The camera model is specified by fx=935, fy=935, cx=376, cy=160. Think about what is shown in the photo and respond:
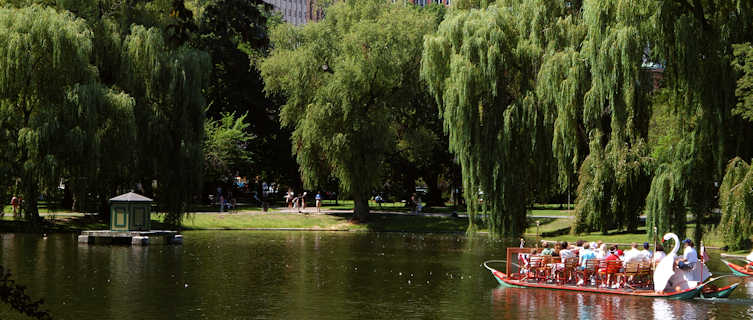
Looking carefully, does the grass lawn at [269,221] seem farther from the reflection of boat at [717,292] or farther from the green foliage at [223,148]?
the reflection of boat at [717,292]

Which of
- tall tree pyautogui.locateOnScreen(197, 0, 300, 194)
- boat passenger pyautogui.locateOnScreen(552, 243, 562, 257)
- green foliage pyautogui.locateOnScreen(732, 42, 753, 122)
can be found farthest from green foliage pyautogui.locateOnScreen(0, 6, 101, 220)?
green foliage pyautogui.locateOnScreen(732, 42, 753, 122)

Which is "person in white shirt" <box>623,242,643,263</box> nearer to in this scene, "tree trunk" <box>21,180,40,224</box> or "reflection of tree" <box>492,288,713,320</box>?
"reflection of tree" <box>492,288,713,320</box>

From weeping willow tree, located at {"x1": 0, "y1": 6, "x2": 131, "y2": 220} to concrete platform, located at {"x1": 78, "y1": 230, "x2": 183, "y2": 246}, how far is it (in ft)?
9.18

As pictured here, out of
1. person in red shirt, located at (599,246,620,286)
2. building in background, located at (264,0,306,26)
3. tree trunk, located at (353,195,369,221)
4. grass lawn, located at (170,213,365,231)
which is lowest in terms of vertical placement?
person in red shirt, located at (599,246,620,286)

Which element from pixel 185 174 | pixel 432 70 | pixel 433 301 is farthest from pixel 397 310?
pixel 185 174

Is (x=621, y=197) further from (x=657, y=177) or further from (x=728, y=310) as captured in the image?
(x=728, y=310)

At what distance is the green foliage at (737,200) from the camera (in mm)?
28016

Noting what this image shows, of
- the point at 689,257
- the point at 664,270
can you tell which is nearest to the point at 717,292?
the point at 689,257

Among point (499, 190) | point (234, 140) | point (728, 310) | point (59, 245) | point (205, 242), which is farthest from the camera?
point (234, 140)

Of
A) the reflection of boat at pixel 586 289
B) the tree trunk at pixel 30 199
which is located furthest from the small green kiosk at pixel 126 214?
the reflection of boat at pixel 586 289

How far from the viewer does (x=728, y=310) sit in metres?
22.6

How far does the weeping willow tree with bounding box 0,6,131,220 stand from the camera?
138 ft

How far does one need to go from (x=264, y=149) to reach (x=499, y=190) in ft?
136

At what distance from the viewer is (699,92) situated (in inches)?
1128
